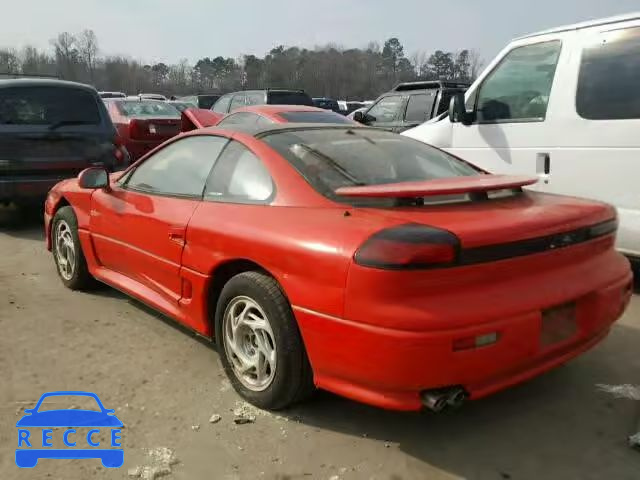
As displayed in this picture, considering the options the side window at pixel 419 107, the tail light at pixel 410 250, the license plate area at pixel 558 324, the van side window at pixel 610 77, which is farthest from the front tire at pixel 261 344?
the side window at pixel 419 107

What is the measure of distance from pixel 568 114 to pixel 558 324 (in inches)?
105

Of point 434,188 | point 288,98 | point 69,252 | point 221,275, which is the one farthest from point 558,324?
point 288,98

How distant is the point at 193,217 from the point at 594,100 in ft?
10.4

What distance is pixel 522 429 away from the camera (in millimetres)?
2771

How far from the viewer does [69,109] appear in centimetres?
721

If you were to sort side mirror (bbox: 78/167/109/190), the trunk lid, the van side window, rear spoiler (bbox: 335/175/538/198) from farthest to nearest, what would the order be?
the van side window < side mirror (bbox: 78/167/109/190) < rear spoiler (bbox: 335/175/538/198) < the trunk lid

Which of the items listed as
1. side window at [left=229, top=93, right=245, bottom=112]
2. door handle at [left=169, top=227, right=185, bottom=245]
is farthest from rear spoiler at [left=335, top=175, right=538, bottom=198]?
side window at [left=229, top=93, right=245, bottom=112]

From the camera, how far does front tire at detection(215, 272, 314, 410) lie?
2713 millimetres

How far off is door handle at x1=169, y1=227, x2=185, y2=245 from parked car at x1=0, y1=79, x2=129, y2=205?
13.4ft

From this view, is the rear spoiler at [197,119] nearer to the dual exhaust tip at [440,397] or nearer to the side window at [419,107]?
the side window at [419,107]

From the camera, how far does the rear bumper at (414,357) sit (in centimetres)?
231

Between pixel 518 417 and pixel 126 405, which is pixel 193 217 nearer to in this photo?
pixel 126 405

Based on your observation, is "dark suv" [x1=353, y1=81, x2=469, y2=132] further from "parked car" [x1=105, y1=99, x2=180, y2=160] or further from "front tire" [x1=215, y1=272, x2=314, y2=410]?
"front tire" [x1=215, y1=272, x2=314, y2=410]

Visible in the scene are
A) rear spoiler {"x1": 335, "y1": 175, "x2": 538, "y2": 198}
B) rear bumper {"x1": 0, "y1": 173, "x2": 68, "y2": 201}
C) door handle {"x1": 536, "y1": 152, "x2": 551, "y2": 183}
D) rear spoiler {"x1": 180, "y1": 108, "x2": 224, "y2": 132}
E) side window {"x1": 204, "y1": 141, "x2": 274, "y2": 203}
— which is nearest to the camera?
rear spoiler {"x1": 335, "y1": 175, "x2": 538, "y2": 198}
